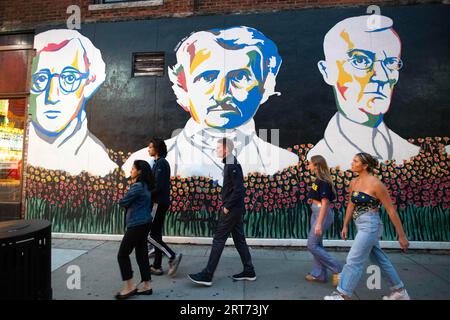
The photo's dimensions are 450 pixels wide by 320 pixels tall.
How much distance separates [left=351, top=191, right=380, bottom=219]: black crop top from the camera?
3227mm

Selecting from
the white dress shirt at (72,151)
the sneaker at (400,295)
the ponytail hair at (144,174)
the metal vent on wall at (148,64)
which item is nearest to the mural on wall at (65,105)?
the white dress shirt at (72,151)

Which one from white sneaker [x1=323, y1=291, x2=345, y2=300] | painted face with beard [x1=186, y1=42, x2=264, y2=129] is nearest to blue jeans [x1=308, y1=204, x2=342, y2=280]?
white sneaker [x1=323, y1=291, x2=345, y2=300]

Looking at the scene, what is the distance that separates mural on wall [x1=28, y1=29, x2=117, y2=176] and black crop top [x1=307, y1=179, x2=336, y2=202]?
480 cm

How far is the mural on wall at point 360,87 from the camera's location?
5719 millimetres

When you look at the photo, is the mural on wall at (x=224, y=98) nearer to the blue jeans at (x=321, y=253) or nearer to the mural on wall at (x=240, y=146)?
the mural on wall at (x=240, y=146)

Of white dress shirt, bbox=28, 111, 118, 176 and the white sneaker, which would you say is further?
white dress shirt, bbox=28, 111, 118, 176

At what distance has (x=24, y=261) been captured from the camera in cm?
251

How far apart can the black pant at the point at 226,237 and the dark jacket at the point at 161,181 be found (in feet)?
3.34

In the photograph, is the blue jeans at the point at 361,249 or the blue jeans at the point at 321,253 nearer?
the blue jeans at the point at 361,249

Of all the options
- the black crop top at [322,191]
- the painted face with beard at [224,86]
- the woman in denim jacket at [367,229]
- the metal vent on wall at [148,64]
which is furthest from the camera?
the metal vent on wall at [148,64]

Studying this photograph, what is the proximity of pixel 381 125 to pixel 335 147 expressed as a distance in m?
1.05

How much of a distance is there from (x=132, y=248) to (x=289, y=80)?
4.63 meters

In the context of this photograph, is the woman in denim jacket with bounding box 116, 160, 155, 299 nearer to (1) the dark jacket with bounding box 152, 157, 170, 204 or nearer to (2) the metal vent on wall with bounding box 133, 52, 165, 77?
(1) the dark jacket with bounding box 152, 157, 170, 204

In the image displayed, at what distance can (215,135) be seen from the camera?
6043 millimetres
